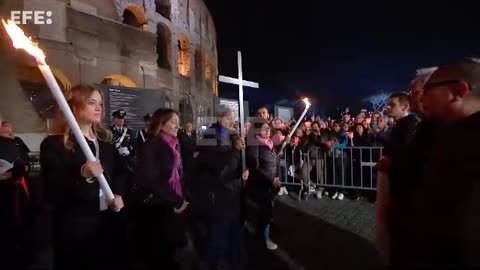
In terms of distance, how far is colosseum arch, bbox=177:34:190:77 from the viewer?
2262cm

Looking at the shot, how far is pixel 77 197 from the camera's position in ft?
8.55

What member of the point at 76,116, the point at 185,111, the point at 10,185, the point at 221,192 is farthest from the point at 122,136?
the point at 185,111

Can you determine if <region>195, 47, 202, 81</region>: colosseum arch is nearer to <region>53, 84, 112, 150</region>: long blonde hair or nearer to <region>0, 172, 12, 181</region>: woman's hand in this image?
<region>0, 172, 12, 181</region>: woman's hand

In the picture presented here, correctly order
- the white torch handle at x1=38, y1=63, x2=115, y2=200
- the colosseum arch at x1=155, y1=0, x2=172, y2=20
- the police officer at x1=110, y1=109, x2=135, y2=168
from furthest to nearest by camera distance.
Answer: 1. the colosseum arch at x1=155, y1=0, x2=172, y2=20
2. the police officer at x1=110, y1=109, x2=135, y2=168
3. the white torch handle at x1=38, y1=63, x2=115, y2=200

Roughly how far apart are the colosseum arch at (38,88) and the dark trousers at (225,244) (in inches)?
369

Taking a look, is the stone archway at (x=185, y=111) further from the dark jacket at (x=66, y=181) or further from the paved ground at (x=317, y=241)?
the dark jacket at (x=66, y=181)

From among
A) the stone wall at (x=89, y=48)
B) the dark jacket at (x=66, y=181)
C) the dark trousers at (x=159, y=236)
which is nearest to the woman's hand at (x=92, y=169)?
the dark jacket at (x=66, y=181)

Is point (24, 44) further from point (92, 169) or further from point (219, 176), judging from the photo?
point (219, 176)

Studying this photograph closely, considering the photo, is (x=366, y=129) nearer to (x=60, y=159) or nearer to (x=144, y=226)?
(x=144, y=226)

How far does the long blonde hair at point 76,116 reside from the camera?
2696 millimetres

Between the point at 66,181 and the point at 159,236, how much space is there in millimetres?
1434

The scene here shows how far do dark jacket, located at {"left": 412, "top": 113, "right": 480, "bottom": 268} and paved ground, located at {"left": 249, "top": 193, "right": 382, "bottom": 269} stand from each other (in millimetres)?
3117

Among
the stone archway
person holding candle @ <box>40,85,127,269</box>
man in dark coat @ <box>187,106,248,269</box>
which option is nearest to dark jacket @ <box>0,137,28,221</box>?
man in dark coat @ <box>187,106,248,269</box>

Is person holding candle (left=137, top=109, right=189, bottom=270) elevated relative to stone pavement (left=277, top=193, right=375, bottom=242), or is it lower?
elevated
